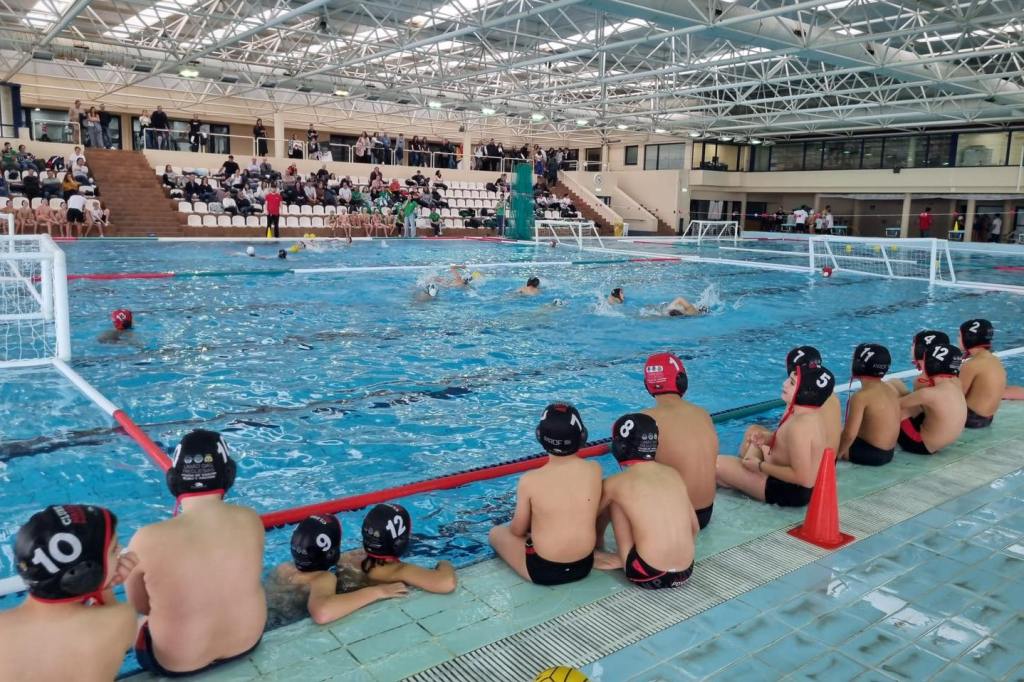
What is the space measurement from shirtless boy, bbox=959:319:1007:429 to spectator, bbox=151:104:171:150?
27.6 m

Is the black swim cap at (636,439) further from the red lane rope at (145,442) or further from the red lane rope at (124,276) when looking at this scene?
the red lane rope at (124,276)

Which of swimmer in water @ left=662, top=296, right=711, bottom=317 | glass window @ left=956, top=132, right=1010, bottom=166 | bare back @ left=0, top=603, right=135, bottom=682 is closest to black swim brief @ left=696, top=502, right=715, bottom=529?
bare back @ left=0, top=603, right=135, bottom=682

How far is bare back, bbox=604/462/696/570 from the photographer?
3.03 m

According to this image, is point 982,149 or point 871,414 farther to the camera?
point 982,149

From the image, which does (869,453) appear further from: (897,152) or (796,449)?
(897,152)

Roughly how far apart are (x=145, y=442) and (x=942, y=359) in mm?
5164

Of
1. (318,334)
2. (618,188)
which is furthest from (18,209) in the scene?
(618,188)

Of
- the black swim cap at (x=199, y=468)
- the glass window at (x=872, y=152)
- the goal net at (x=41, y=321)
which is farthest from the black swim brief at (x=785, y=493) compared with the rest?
the glass window at (x=872, y=152)

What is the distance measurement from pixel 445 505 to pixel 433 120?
32.0 m

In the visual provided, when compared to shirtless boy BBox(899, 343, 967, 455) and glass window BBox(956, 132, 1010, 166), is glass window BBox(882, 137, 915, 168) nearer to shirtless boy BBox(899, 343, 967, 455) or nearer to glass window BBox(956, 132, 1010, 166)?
glass window BBox(956, 132, 1010, 166)

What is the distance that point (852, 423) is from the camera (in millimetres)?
4559

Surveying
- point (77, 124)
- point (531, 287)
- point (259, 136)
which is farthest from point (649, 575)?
point (259, 136)

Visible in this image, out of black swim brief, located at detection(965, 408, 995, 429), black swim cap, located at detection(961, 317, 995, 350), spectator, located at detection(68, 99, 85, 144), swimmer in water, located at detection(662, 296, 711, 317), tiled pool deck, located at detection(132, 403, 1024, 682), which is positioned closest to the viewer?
tiled pool deck, located at detection(132, 403, 1024, 682)

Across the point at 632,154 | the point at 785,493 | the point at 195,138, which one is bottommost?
the point at 785,493
